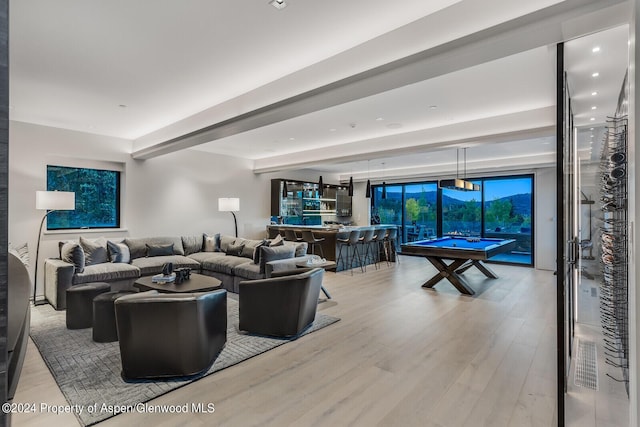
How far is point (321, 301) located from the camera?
5398mm

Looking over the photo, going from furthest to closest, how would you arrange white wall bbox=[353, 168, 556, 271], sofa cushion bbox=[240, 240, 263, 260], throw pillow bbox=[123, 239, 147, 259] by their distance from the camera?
white wall bbox=[353, 168, 556, 271] < sofa cushion bbox=[240, 240, 263, 260] < throw pillow bbox=[123, 239, 147, 259]

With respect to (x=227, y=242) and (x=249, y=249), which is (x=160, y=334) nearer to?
(x=249, y=249)

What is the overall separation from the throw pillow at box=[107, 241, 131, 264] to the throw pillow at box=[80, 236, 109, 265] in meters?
0.09

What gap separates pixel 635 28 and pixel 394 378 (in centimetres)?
283

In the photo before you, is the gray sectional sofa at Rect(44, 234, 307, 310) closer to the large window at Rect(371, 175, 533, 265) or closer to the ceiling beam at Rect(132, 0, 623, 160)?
the ceiling beam at Rect(132, 0, 623, 160)

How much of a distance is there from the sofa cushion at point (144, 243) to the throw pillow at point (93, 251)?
20.7 inches

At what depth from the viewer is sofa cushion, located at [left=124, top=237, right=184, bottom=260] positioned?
20.7 feet

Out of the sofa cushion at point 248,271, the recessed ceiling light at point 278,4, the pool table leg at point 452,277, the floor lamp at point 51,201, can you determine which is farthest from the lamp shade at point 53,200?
the pool table leg at point 452,277

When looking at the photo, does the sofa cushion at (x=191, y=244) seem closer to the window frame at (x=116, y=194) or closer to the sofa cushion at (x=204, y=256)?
the sofa cushion at (x=204, y=256)

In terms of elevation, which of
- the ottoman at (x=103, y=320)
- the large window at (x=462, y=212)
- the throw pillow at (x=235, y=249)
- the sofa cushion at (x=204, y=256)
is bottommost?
the ottoman at (x=103, y=320)

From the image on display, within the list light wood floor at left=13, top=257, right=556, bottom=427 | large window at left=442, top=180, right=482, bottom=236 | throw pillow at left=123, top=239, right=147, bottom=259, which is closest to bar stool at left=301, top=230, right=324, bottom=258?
light wood floor at left=13, top=257, right=556, bottom=427

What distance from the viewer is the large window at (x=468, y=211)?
9453 millimetres

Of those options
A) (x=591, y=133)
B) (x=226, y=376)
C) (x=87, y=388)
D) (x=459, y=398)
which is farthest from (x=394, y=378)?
(x=591, y=133)

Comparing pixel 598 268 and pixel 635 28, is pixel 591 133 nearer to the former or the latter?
pixel 598 268
